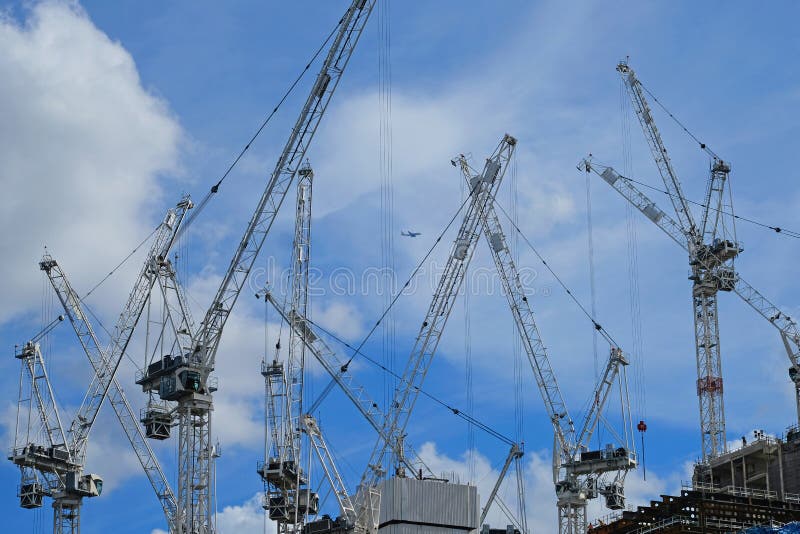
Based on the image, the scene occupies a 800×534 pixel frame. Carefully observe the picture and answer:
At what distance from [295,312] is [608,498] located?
4539cm

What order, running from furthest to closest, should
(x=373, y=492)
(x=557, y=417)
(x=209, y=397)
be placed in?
(x=557, y=417)
(x=373, y=492)
(x=209, y=397)

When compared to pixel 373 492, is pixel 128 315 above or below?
above

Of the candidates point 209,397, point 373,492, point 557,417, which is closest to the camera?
point 209,397

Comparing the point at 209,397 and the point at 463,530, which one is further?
the point at 463,530

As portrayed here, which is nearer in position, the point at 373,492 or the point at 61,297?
the point at 373,492

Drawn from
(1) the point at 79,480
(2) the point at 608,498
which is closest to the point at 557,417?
(2) the point at 608,498

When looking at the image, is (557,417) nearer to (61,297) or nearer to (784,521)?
(784,521)

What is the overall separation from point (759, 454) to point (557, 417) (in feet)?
96.7

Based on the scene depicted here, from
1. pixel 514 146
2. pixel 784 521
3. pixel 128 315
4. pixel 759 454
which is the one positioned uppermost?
pixel 514 146

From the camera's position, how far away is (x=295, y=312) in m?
186

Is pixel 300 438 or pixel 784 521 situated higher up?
pixel 300 438

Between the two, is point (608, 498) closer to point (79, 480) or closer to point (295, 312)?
point (295, 312)

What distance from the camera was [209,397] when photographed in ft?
518

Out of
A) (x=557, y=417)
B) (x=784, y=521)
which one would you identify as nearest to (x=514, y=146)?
(x=557, y=417)
